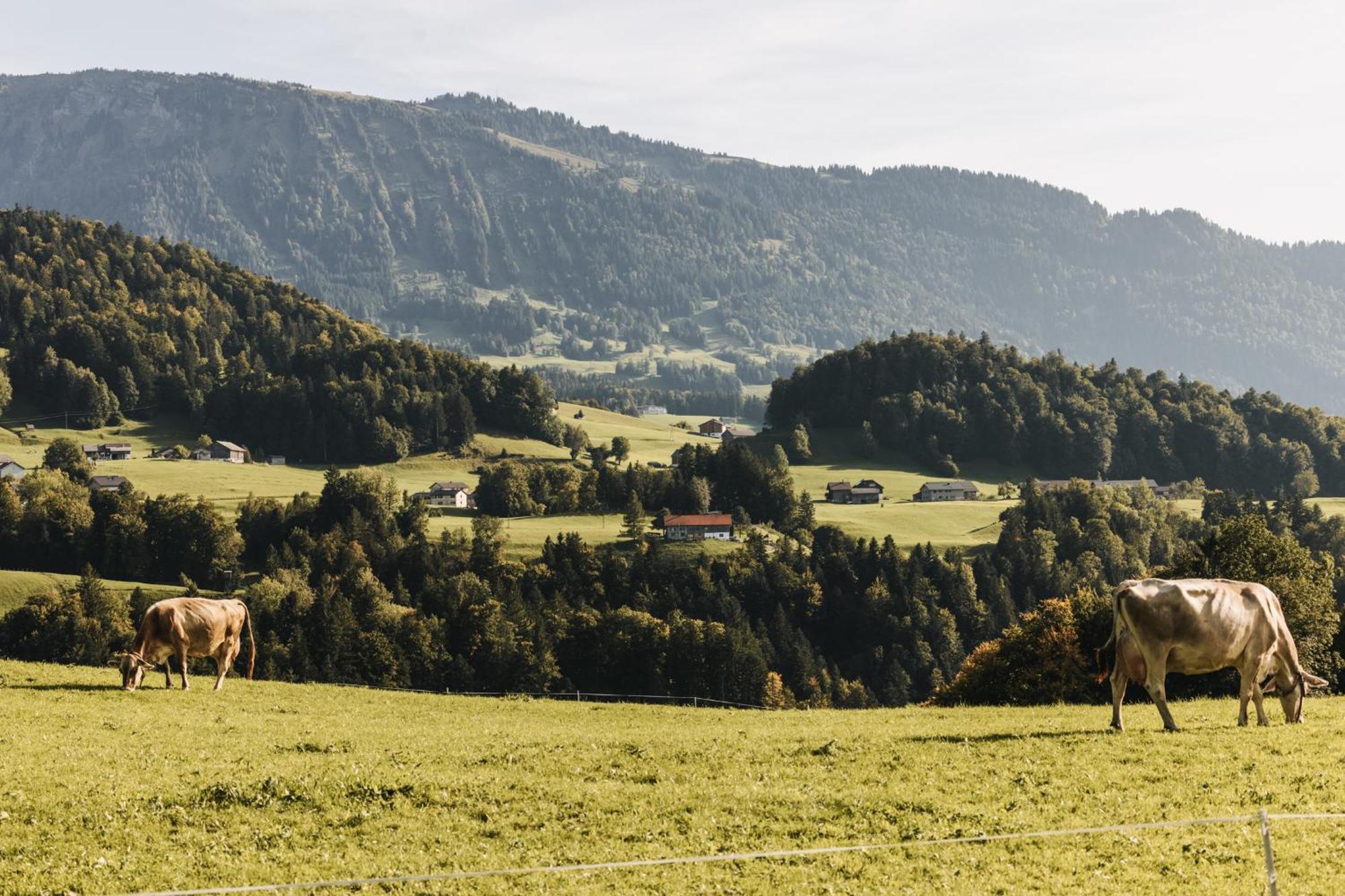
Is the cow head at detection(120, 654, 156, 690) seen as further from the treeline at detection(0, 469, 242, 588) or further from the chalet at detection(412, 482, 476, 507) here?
the chalet at detection(412, 482, 476, 507)

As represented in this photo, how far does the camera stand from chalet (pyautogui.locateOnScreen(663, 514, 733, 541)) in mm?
157750

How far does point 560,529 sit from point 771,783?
13743cm

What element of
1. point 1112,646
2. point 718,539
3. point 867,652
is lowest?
point 867,652

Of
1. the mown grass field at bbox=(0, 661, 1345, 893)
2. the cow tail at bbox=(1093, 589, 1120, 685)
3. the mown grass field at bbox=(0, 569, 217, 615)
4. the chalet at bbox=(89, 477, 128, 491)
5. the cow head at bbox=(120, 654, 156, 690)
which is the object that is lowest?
the mown grass field at bbox=(0, 569, 217, 615)

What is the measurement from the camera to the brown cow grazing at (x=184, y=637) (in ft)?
128

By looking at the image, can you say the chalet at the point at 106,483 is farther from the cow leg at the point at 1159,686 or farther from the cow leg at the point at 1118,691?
the cow leg at the point at 1159,686

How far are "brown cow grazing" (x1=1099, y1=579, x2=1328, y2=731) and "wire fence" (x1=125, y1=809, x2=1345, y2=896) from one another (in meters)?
8.27

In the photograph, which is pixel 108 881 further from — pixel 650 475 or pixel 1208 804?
pixel 650 475

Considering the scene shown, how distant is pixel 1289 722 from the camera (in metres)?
28.3

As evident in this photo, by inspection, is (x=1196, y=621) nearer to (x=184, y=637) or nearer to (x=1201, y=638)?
(x=1201, y=638)

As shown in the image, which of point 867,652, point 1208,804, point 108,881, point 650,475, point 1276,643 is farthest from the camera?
point 650,475

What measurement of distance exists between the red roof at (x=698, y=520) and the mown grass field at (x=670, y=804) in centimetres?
12830

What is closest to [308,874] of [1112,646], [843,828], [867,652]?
[843,828]

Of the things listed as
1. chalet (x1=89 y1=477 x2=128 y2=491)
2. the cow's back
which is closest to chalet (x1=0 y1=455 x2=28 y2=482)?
chalet (x1=89 y1=477 x2=128 y2=491)
